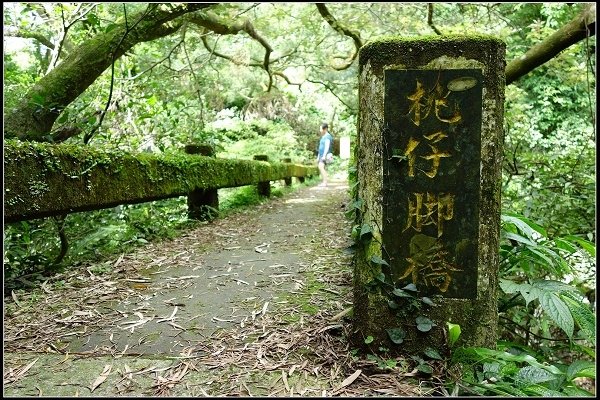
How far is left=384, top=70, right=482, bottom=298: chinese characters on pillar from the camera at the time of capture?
1916 mm

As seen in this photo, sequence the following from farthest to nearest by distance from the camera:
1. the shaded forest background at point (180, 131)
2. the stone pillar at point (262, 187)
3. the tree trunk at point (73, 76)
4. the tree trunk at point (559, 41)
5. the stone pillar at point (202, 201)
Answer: the stone pillar at point (262, 187)
the stone pillar at point (202, 201)
the tree trunk at point (559, 41)
the tree trunk at point (73, 76)
the shaded forest background at point (180, 131)

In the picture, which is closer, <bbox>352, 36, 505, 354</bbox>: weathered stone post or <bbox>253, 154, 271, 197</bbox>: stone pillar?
<bbox>352, 36, 505, 354</bbox>: weathered stone post

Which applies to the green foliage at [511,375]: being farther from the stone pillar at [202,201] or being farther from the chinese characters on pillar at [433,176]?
the stone pillar at [202,201]

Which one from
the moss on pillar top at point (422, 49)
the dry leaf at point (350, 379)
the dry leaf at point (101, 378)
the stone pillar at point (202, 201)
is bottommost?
the dry leaf at point (350, 379)

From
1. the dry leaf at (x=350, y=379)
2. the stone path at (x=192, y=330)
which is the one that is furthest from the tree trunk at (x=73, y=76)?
the dry leaf at (x=350, y=379)

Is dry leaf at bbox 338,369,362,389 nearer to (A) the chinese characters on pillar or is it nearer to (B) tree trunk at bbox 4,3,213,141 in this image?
(A) the chinese characters on pillar

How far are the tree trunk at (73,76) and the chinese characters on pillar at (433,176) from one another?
9.22 ft

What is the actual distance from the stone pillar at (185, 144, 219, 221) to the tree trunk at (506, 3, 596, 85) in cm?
376

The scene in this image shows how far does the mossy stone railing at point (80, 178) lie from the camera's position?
7.91 feet

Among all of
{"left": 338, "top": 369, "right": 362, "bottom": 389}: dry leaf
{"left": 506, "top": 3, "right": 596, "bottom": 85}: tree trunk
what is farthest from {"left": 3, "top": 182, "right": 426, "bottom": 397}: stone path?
{"left": 506, "top": 3, "right": 596, "bottom": 85}: tree trunk

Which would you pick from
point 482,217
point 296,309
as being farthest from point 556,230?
point 296,309

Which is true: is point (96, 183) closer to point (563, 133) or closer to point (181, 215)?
point (181, 215)

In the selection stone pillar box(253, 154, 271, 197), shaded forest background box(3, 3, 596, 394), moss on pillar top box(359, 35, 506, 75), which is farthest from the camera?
stone pillar box(253, 154, 271, 197)

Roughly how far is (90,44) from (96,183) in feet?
6.98
